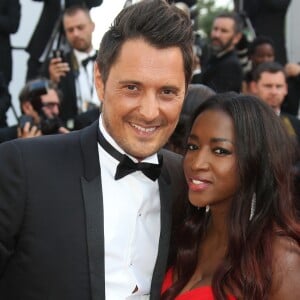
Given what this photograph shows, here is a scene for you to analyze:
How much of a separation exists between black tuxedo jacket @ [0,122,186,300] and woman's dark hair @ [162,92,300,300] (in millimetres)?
504

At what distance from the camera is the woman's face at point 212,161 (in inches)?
84.9

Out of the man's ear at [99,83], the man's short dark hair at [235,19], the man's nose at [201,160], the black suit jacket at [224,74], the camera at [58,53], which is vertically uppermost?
the man's ear at [99,83]

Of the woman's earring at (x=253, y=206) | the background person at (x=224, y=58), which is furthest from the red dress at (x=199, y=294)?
the background person at (x=224, y=58)

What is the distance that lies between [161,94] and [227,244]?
0.67 meters

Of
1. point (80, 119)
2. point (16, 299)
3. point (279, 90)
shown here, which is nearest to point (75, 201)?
point (16, 299)

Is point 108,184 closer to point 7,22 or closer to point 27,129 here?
point 27,129

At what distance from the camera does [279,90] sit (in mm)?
5047

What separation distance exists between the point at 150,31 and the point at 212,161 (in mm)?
530

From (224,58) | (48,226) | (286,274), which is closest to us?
(48,226)

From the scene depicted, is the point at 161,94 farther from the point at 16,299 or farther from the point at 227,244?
the point at 16,299

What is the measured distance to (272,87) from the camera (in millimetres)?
5047

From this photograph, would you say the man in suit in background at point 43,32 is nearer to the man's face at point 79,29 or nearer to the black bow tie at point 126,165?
the man's face at point 79,29

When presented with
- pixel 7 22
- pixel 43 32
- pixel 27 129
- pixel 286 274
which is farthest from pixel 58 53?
pixel 286 274

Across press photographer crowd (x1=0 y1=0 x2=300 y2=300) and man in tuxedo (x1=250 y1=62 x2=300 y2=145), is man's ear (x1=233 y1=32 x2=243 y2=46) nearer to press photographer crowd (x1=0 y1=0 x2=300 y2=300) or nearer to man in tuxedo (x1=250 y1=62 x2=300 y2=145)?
man in tuxedo (x1=250 y1=62 x2=300 y2=145)
